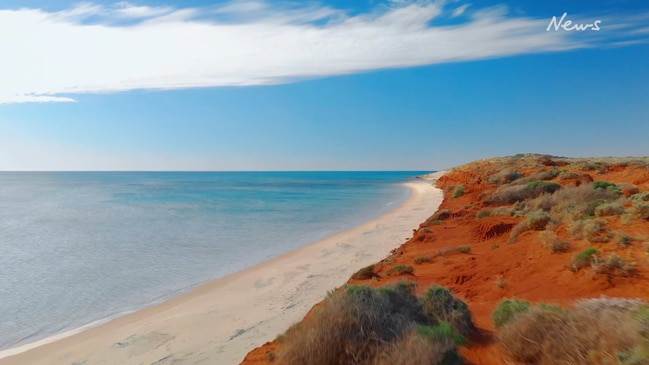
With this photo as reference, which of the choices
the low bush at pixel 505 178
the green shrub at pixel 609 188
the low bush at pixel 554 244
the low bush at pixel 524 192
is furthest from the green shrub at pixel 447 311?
the low bush at pixel 505 178

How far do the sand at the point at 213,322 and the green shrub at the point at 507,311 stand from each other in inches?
147

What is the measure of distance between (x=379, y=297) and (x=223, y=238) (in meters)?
14.6

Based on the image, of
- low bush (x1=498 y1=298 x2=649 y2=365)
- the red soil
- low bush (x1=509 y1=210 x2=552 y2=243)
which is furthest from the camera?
low bush (x1=509 y1=210 x2=552 y2=243)

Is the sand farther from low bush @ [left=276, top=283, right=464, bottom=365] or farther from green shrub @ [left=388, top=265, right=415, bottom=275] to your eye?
low bush @ [left=276, top=283, right=464, bottom=365]

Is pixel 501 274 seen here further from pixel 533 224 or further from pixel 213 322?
pixel 213 322

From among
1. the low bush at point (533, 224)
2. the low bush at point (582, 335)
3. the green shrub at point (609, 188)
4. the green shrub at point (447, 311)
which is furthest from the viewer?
the green shrub at point (609, 188)

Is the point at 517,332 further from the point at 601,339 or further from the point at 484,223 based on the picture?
the point at 484,223

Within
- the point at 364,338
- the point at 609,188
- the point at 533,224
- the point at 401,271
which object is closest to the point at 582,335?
the point at 364,338

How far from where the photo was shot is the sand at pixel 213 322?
6922 millimetres

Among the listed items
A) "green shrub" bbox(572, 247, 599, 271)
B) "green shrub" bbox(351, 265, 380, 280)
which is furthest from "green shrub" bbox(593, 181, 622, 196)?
"green shrub" bbox(351, 265, 380, 280)

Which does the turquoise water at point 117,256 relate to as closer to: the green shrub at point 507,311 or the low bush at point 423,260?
the low bush at point 423,260

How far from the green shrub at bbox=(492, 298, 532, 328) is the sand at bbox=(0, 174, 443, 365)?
147 inches

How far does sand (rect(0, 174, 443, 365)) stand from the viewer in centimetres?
692

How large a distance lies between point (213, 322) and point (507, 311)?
5.67 m
